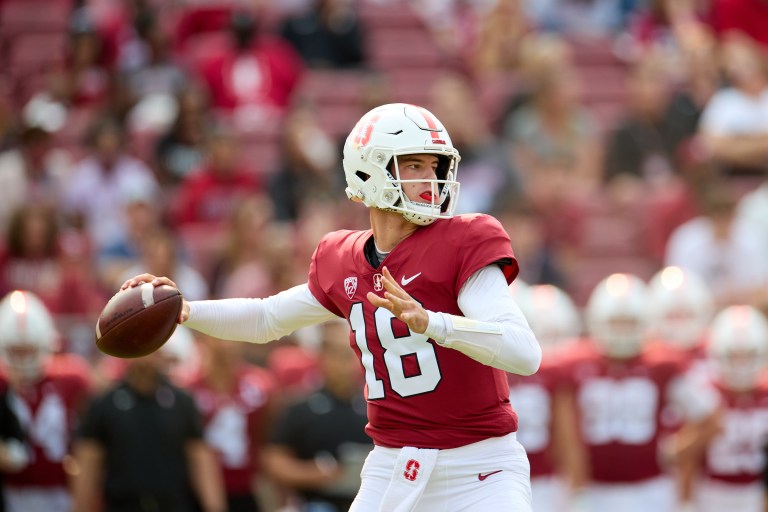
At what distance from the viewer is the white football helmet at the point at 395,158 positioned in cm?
441

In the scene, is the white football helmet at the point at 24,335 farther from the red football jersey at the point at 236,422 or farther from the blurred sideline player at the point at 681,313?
the blurred sideline player at the point at 681,313

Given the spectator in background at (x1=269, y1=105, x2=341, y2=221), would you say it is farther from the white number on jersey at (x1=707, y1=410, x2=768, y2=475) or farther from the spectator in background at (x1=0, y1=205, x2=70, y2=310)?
the white number on jersey at (x1=707, y1=410, x2=768, y2=475)

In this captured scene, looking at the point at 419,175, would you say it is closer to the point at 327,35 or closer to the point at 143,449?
the point at 143,449

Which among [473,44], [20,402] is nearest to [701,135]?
[473,44]

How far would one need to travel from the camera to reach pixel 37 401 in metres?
7.91

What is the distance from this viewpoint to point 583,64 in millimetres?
12039

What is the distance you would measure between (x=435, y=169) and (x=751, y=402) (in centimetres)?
435

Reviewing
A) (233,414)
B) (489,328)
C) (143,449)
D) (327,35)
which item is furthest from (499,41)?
(489,328)

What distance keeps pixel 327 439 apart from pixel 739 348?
2473mm

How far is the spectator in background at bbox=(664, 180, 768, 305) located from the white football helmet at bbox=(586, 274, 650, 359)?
3.91ft

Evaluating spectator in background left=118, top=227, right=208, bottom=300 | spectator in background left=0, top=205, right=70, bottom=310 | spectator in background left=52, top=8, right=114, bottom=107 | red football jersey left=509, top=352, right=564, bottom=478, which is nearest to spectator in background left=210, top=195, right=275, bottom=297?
spectator in background left=118, top=227, right=208, bottom=300

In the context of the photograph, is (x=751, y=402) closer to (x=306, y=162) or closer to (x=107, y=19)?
(x=306, y=162)

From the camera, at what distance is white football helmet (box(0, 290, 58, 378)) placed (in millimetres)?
7758

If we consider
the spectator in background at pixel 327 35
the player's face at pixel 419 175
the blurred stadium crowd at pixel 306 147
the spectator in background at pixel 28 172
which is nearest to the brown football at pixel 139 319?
the player's face at pixel 419 175
